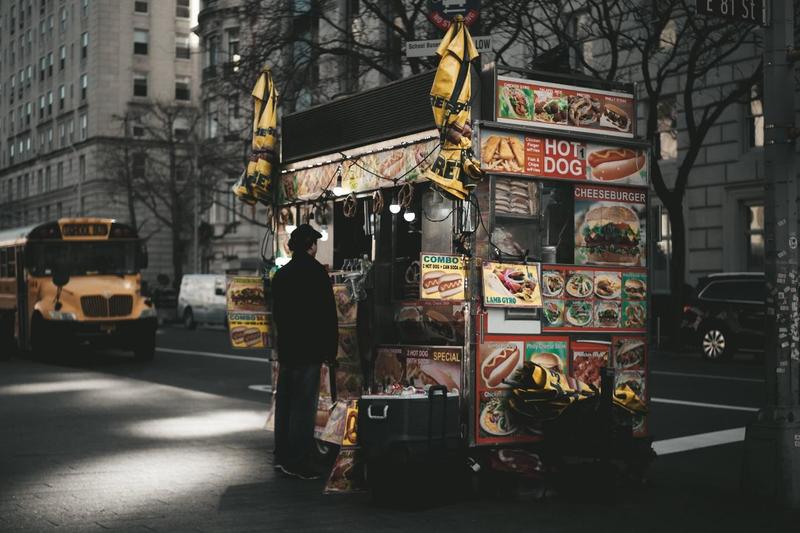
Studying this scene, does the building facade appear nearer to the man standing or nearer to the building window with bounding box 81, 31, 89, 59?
the building window with bounding box 81, 31, 89, 59

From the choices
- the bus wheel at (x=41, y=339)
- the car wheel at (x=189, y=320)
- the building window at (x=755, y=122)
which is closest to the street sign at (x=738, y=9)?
the bus wheel at (x=41, y=339)

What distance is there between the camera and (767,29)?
7.81 m

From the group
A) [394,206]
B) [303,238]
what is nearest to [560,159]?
[394,206]

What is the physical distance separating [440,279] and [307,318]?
131 cm

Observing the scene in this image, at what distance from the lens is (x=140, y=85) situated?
244ft

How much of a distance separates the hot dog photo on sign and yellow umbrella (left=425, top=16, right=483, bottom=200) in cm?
136

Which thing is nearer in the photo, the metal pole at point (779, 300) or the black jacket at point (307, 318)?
the metal pole at point (779, 300)

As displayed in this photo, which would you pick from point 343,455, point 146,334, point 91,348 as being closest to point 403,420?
point 343,455

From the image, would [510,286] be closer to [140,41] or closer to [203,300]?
[203,300]

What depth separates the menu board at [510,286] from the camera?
7.83 metres

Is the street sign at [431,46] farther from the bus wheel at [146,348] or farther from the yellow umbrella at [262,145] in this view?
the bus wheel at [146,348]

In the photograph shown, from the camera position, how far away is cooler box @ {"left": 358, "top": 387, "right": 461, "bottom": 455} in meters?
7.36

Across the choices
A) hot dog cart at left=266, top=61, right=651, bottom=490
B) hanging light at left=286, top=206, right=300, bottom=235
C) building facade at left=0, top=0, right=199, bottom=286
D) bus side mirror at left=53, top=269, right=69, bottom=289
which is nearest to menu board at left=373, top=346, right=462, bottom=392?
hot dog cart at left=266, top=61, right=651, bottom=490

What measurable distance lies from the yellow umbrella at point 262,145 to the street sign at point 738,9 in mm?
4664
